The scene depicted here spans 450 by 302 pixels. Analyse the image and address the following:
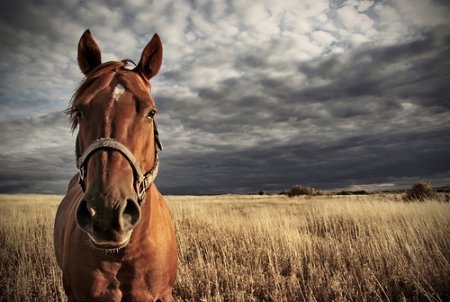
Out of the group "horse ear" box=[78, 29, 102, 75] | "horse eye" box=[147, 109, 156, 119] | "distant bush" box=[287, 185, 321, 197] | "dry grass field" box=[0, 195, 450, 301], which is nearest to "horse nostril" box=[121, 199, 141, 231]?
"horse eye" box=[147, 109, 156, 119]

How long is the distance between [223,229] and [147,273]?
708 cm

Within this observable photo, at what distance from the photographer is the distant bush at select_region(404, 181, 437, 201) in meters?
19.6

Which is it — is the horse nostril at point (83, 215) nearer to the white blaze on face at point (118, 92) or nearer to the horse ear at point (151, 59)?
the white blaze on face at point (118, 92)

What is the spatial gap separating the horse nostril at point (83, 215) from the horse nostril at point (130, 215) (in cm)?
19

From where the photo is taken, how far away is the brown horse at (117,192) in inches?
65.2

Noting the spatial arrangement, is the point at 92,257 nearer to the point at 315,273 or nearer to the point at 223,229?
the point at 315,273

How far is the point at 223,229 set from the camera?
930 cm

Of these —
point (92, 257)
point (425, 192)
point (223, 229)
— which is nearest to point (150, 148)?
point (92, 257)

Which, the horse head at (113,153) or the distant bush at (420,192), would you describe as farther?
the distant bush at (420,192)

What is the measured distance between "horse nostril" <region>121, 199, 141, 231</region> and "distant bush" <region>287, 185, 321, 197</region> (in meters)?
44.5

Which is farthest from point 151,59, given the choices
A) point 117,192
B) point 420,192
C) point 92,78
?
point 420,192

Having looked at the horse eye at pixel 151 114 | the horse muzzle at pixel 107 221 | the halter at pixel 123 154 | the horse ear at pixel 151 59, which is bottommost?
the horse muzzle at pixel 107 221

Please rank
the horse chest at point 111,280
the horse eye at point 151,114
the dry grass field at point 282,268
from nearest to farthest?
the horse eye at point 151,114 → the horse chest at point 111,280 → the dry grass field at point 282,268

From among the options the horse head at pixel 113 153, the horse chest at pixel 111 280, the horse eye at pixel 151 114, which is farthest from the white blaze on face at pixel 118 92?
the horse chest at pixel 111 280
